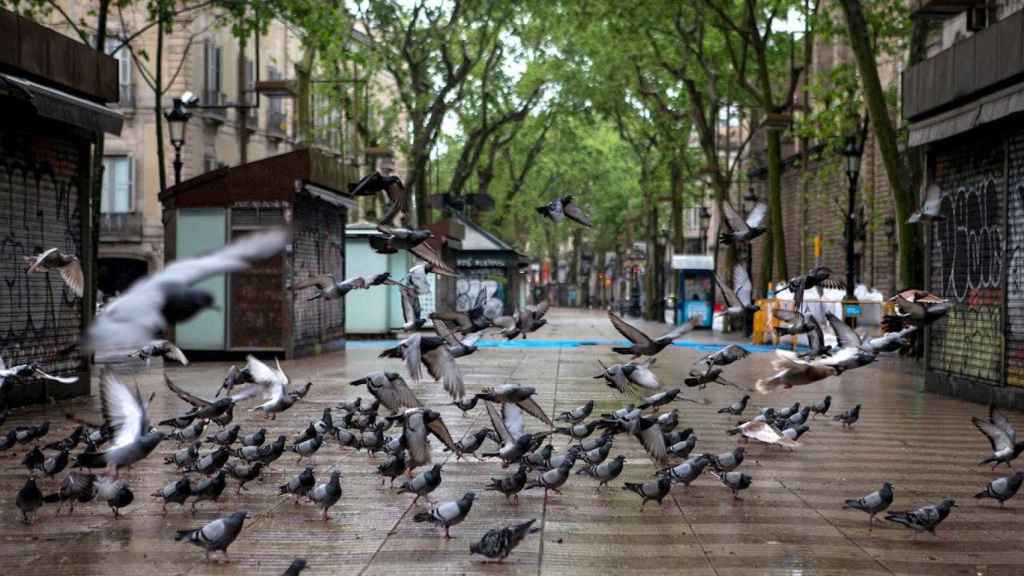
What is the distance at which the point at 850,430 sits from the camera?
44.1 feet

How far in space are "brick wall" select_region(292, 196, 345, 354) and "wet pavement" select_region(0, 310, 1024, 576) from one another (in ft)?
38.8

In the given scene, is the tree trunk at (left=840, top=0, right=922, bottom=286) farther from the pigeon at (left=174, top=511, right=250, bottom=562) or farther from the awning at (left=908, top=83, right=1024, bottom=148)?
the pigeon at (left=174, top=511, right=250, bottom=562)

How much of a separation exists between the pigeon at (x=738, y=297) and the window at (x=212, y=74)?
37749mm

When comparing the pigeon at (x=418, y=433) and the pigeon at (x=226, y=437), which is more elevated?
the pigeon at (x=418, y=433)

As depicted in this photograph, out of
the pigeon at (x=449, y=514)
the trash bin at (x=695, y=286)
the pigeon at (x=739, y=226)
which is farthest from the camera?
the trash bin at (x=695, y=286)

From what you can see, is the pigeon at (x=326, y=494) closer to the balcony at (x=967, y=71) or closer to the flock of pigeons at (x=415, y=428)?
the flock of pigeons at (x=415, y=428)

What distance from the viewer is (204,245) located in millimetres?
23922

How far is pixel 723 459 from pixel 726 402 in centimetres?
754

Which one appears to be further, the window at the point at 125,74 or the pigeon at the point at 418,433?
the window at the point at 125,74

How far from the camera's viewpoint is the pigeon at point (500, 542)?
6812 mm

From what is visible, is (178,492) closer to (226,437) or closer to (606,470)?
(226,437)

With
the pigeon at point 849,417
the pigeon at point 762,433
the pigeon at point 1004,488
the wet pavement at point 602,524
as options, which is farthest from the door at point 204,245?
the pigeon at point 1004,488

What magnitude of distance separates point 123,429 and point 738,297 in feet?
19.9

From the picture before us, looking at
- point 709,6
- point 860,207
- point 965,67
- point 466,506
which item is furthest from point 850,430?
point 860,207
